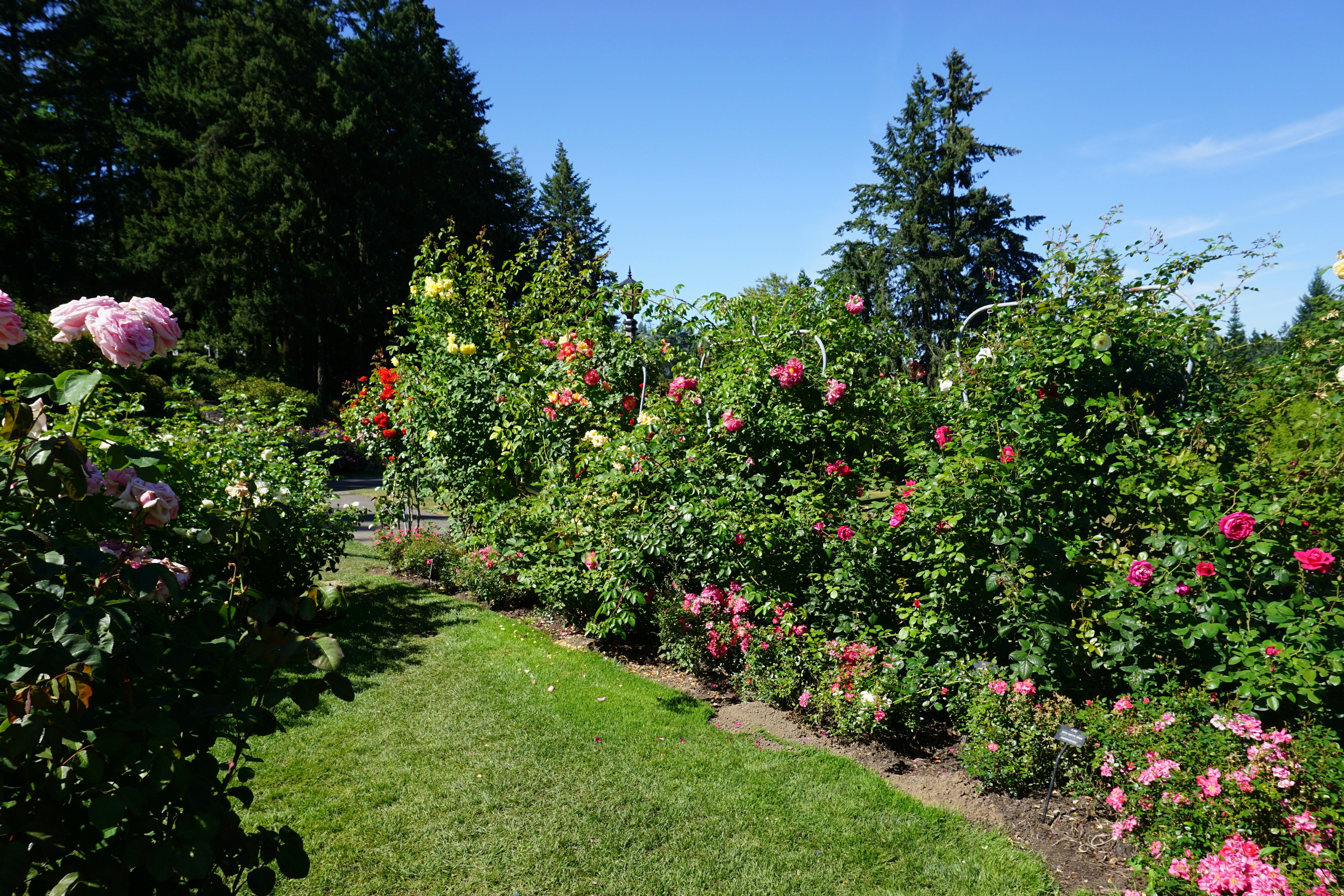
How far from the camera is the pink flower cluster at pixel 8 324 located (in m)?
Result: 1.38

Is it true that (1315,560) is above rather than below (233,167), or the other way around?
below

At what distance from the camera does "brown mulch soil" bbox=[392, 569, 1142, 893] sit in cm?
263

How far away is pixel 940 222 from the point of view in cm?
2466

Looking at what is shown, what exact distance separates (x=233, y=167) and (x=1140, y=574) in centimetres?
2351

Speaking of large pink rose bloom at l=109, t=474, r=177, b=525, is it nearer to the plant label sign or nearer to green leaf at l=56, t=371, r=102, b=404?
green leaf at l=56, t=371, r=102, b=404

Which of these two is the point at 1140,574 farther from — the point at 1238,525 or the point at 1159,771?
the point at 1159,771

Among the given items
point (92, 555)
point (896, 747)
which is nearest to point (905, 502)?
point (896, 747)

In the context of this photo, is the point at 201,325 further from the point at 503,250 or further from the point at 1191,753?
the point at 1191,753

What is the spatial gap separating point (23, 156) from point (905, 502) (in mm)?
26887

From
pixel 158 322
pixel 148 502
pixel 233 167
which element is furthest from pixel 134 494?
pixel 233 167

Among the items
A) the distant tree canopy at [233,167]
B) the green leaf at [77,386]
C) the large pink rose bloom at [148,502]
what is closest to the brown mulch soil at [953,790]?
the large pink rose bloom at [148,502]

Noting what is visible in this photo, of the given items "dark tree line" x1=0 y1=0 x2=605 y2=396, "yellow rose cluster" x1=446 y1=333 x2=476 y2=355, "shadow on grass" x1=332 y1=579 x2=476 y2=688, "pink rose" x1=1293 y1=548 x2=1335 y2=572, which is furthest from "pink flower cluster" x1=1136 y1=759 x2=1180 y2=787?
"dark tree line" x1=0 y1=0 x2=605 y2=396

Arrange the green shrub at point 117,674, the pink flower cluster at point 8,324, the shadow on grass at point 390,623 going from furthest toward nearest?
the shadow on grass at point 390,623, the pink flower cluster at point 8,324, the green shrub at point 117,674

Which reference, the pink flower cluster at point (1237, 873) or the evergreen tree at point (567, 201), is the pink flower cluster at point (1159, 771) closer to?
the pink flower cluster at point (1237, 873)
